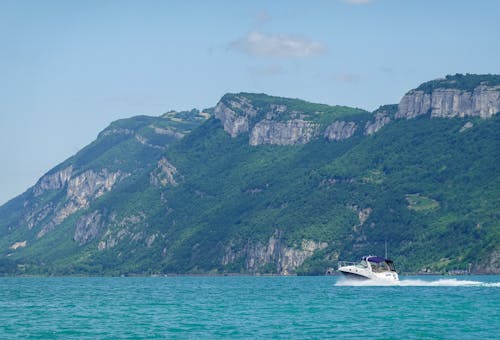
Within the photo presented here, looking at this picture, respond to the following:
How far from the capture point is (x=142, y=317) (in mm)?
148125

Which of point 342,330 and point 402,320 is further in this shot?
point 402,320

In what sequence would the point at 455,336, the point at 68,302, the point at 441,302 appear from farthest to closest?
the point at 68,302, the point at 441,302, the point at 455,336

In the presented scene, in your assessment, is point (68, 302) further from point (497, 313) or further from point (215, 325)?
point (497, 313)

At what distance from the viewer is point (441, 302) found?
173500 mm

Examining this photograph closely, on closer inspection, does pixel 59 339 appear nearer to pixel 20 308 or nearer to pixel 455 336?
pixel 455 336

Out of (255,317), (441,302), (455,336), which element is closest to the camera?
(455,336)

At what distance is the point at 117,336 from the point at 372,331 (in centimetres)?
2819

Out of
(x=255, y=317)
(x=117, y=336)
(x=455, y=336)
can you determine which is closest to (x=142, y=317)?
(x=255, y=317)

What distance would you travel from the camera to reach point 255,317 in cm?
14550

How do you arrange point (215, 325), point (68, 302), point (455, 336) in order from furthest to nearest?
point (68, 302) → point (215, 325) → point (455, 336)

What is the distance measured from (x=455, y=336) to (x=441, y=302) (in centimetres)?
5487

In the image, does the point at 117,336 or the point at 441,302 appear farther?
the point at 441,302

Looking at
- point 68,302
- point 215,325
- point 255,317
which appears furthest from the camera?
point 68,302

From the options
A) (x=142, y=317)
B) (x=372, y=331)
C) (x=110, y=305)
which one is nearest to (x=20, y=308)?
(x=110, y=305)
